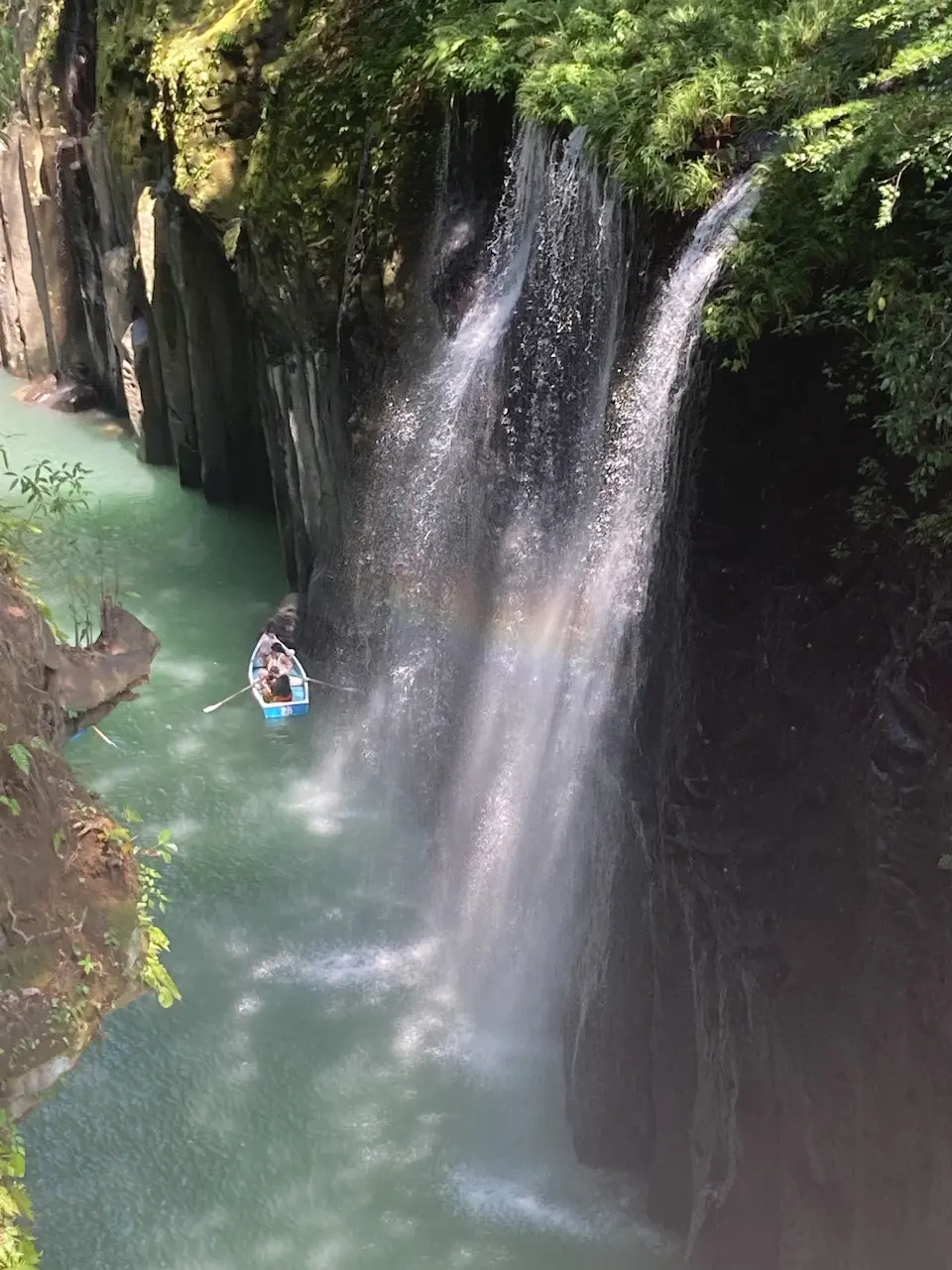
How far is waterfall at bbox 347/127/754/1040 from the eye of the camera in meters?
7.70

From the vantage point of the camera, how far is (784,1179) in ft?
22.0

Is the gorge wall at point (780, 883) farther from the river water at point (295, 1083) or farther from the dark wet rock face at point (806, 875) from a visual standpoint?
the river water at point (295, 1083)

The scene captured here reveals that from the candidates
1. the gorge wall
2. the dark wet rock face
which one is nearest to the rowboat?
the gorge wall

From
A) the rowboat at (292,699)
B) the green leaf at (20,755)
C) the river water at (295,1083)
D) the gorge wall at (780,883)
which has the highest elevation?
the green leaf at (20,755)

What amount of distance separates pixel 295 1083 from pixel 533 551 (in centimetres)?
452

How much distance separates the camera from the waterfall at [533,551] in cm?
770

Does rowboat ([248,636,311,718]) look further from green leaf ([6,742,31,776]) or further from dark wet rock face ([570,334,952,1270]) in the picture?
green leaf ([6,742,31,776])

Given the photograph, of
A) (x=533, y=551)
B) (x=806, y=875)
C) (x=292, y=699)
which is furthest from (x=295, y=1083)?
(x=292, y=699)

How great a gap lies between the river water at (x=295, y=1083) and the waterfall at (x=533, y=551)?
0.64 metres

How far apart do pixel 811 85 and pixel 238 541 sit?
1149 centimetres

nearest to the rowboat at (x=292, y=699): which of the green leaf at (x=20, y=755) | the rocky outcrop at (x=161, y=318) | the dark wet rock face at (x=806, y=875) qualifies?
the rocky outcrop at (x=161, y=318)

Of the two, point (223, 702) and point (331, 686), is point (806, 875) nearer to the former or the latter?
point (331, 686)

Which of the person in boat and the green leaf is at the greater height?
the green leaf

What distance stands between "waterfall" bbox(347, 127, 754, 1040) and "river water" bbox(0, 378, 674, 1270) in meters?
0.64
